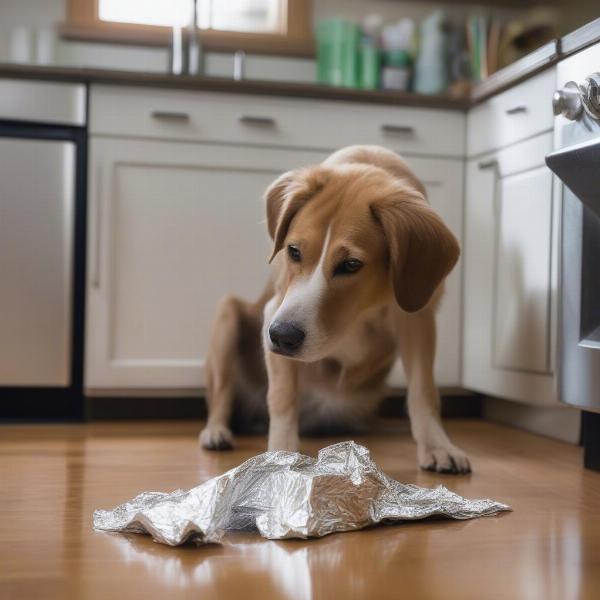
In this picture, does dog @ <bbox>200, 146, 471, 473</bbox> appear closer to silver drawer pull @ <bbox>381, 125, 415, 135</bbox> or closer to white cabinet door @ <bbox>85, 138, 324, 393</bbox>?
white cabinet door @ <bbox>85, 138, 324, 393</bbox>

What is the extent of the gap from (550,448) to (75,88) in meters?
1.86

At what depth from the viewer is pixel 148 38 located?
3.53 m

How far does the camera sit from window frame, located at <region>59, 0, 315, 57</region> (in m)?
3.49

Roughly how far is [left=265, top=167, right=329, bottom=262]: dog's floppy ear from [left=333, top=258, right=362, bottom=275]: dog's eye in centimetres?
22

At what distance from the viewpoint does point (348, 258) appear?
1.80 meters

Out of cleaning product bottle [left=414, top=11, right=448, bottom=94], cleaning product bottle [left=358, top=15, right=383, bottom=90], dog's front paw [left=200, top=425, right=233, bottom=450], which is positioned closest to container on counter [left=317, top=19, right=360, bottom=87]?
cleaning product bottle [left=358, top=15, right=383, bottom=90]

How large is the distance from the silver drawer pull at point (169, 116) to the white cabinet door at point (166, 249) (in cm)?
8

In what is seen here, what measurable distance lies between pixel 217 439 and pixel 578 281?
1031mm

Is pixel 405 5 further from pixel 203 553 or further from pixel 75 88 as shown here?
pixel 203 553

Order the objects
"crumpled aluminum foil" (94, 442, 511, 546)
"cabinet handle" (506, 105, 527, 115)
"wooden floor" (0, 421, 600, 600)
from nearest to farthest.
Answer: "wooden floor" (0, 421, 600, 600) → "crumpled aluminum foil" (94, 442, 511, 546) → "cabinet handle" (506, 105, 527, 115)

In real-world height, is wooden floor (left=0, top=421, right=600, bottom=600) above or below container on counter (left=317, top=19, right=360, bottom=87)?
below

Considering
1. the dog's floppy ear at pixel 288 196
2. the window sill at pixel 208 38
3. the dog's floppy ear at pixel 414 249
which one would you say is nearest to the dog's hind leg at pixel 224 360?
the dog's floppy ear at pixel 288 196

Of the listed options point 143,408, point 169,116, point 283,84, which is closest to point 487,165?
point 283,84

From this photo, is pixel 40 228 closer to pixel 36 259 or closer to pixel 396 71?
pixel 36 259
